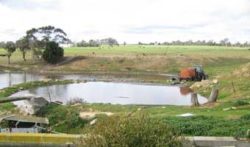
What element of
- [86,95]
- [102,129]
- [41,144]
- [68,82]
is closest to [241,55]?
[68,82]

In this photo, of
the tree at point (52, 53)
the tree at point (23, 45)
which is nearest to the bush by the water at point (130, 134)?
the tree at point (52, 53)

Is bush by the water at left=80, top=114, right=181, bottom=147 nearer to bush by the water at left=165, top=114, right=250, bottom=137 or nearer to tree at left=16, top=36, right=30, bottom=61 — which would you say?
bush by the water at left=165, top=114, right=250, bottom=137

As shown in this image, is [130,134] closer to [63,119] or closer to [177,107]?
[63,119]

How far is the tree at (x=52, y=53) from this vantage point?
99.6m

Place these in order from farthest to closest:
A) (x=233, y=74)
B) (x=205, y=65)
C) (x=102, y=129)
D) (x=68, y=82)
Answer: (x=205, y=65)
(x=68, y=82)
(x=233, y=74)
(x=102, y=129)

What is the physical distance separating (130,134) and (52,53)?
290 feet

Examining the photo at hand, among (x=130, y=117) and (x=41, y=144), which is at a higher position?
(x=130, y=117)

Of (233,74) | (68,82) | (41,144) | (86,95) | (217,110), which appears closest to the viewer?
(41,144)

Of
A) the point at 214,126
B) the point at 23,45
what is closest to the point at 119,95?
the point at 214,126

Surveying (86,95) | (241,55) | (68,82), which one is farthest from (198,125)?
(241,55)

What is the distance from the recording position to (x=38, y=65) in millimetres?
100500

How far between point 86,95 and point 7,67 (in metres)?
53.1

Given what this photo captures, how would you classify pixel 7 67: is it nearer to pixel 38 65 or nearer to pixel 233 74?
pixel 38 65

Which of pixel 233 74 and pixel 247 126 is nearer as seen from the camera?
pixel 247 126
